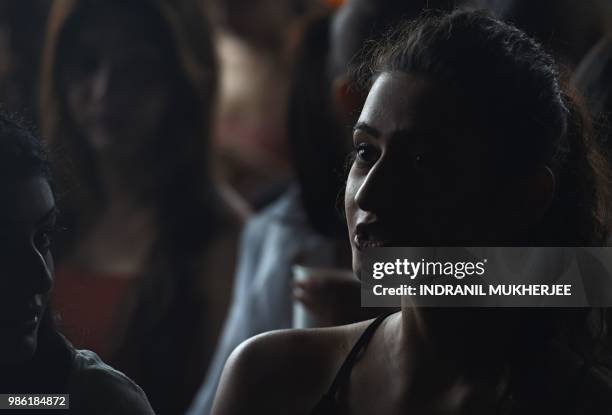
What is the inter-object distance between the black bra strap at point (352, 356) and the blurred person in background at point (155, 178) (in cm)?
65

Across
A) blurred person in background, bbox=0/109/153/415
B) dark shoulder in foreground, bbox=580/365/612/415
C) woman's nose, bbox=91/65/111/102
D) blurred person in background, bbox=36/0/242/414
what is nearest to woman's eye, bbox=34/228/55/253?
blurred person in background, bbox=0/109/153/415

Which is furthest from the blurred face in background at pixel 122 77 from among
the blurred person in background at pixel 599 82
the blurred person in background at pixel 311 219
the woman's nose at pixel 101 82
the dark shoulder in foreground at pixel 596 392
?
the dark shoulder in foreground at pixel 596 392

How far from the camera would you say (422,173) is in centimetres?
48

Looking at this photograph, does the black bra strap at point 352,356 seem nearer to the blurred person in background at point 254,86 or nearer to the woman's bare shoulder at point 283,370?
the woman's bare shoulder at point 283,370

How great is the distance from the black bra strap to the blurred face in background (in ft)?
2.37

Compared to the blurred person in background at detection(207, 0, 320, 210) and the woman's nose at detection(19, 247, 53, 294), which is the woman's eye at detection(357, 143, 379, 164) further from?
the blurred person in background at detection(207, 0, 320, 210)

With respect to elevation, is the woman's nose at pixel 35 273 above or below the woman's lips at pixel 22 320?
above

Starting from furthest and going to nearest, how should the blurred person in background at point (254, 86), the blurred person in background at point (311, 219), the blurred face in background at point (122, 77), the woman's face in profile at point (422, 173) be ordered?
the blurred person in background at point (254, 86) < the blurred face in background at point (122, 77) < the blurred person in background at point (311, 219) < the woman's face in profile at point (422, 173)

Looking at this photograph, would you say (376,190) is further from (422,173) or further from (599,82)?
(599,82)

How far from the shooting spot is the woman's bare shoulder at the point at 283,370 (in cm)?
54

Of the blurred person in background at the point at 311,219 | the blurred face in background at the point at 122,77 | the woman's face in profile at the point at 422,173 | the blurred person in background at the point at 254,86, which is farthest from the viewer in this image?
the blurred person in background at the point at 254,86

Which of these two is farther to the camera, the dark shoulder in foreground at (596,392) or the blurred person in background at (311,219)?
the blurred person in background at (311,219)

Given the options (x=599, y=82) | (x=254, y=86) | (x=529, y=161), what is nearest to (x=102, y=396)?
(x=529, y=161)

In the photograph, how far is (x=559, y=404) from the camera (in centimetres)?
49
